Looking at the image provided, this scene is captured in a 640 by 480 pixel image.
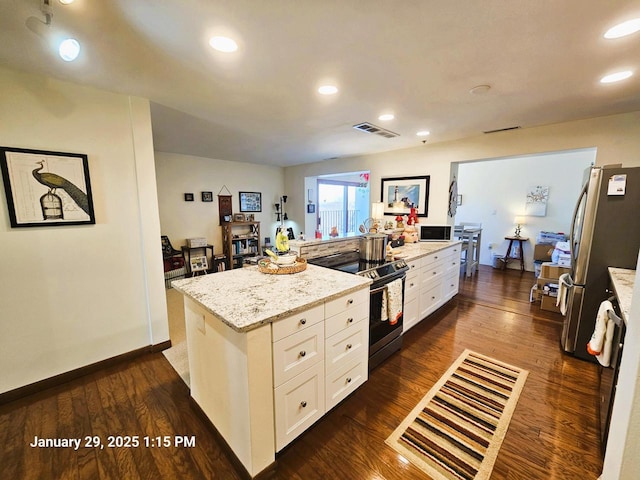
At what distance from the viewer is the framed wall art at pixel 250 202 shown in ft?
19.2

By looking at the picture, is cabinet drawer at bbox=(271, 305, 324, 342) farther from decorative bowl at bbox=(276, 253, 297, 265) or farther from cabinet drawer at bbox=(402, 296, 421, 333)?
cabinet drawer at bbox=(402, 296, 421, 333)

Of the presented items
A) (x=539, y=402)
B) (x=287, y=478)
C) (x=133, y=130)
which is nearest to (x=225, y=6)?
(x=133, y=130)

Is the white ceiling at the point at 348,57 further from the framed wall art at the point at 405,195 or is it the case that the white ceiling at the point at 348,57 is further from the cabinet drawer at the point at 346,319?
the cabinet drawer at the point at 346,319

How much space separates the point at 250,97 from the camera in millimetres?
2217

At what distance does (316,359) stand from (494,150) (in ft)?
11.6

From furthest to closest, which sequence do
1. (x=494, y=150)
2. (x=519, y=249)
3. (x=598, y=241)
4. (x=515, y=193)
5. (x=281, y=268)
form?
1. (x=515, y=193)
2. (x=519, y=249)
3. (x=494, y=150)
4. (x=598, y=241)
5. (x=281, y=268)

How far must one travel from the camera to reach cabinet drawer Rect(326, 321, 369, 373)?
164cm

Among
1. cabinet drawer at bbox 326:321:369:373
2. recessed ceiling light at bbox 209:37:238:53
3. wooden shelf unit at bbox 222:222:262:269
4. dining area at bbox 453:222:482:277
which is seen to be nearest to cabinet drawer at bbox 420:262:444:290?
cabinet drawer at bbox 326:321:369:373

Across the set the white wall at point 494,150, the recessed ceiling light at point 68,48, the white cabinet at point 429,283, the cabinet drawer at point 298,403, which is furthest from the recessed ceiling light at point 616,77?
the recessed ceiling light at point 68,48

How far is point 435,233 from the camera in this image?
3918mm

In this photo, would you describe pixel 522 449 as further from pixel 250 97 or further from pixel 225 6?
pixel 250 97

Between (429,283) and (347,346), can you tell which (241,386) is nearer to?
(347,346)

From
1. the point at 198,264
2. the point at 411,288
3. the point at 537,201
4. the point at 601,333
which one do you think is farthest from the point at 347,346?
the point at 537,201

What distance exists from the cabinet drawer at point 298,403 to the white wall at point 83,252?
181cm
